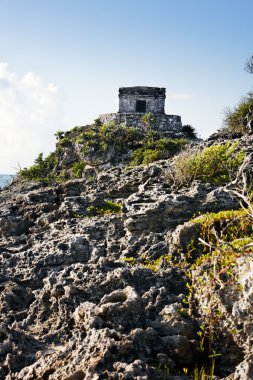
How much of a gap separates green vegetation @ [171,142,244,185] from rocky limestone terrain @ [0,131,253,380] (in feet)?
1.42

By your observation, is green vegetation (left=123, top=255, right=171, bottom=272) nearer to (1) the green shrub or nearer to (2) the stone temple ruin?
(1) the green shrub

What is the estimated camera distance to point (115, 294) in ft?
18.7

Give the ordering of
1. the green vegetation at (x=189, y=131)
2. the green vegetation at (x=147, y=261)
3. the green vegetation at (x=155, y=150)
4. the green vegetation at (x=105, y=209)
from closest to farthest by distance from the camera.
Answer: the green vegetation at (x=147, y=261) → the green vegetation at (x=105, y=209) → the green vegetation at (x=155, y=150) → the green vegetation at (x=189, y=131)

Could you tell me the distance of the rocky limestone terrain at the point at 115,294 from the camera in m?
4.79

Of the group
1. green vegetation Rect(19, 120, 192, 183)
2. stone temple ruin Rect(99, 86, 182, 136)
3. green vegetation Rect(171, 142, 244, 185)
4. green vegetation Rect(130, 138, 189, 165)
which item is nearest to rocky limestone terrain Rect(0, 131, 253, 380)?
green vegetation Rect(171, 142, 244, 185)

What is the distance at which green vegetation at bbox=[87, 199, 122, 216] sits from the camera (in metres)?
9.41

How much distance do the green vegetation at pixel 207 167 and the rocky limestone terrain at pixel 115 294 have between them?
432 millimetres

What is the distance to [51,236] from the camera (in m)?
8.70

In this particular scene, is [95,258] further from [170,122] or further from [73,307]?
[170,122]

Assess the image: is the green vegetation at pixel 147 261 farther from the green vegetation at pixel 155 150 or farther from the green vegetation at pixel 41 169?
the green vegetation at pixel 41 169

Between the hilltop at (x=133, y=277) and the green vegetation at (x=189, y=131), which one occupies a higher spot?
the green vegetation at (x=189, y=131)

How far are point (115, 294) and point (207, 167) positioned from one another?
5.48 m

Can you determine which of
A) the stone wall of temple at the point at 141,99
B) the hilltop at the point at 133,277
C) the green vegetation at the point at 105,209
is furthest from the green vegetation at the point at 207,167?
the stone wall of temple at the point at 141,99

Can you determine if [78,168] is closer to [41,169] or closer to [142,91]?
[41,169]
